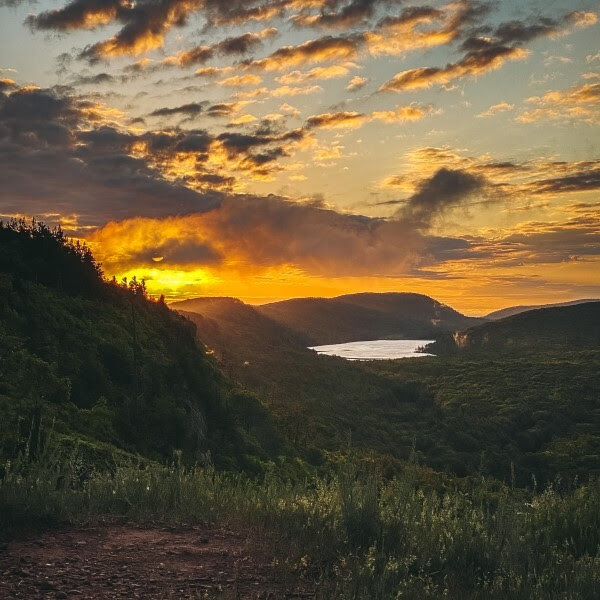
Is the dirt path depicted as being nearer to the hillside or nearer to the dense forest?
the dense forest

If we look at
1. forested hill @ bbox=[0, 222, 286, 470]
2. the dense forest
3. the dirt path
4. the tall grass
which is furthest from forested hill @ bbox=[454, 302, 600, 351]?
the dirt path

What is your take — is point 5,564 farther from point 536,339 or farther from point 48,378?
point 536,339

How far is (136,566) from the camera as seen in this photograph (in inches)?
219

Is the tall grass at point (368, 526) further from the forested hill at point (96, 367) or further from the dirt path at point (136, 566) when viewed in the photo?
the forested hill at point (96, 367)

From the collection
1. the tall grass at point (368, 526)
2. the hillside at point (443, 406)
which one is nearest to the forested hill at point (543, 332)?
the hillside at point (443, 406)

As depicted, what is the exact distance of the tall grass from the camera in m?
5.35

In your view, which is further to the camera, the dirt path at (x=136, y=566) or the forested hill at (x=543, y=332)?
the forested hill at (x=543, y=332)

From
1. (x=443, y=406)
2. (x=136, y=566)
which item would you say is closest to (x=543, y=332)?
(x=443, y=406)

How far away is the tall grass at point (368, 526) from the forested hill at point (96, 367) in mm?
2159

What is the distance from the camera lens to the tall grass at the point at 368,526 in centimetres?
535

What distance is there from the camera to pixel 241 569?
5648mm

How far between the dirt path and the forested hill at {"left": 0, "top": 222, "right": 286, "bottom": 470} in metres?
2.94

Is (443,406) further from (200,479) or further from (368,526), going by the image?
(368,526)

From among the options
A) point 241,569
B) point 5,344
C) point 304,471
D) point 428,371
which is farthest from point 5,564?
point 428,371
